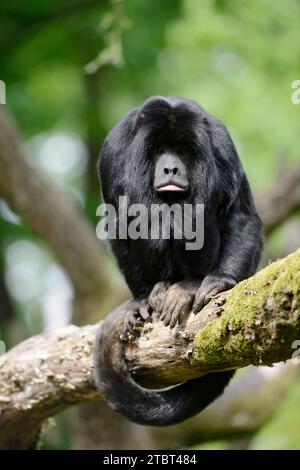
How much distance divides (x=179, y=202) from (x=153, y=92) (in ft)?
19.7

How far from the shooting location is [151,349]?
4047mm

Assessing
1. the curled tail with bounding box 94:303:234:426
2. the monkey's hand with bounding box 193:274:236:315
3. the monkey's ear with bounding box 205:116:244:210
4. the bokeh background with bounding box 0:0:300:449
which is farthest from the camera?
the bokeh background with bounding box 0:0:300:449

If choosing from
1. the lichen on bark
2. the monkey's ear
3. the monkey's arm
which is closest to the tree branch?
the lichen on bark

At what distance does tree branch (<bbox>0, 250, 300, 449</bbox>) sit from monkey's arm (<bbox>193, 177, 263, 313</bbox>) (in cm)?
48

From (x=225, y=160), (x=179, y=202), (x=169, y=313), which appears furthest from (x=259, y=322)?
(x=225, y=160)

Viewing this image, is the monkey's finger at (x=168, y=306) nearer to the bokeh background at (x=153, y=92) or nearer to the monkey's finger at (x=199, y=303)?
the monkey's finger at (x=199, y=303)

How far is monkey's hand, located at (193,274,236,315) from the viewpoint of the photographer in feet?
12.5

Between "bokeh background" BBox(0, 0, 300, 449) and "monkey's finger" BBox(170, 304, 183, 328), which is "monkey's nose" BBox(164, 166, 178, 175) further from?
"bokeh background" BBox(0, 0, 300, 449)

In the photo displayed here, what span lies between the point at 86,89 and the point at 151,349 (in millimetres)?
6917

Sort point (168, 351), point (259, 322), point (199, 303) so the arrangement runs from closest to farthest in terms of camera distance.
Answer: point (259, 322), point (199, 303), point (168, 351)

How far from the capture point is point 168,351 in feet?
12.9

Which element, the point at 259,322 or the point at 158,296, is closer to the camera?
the point at 259,322

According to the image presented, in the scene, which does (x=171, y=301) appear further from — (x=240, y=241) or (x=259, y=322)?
(x=259, y=322)
